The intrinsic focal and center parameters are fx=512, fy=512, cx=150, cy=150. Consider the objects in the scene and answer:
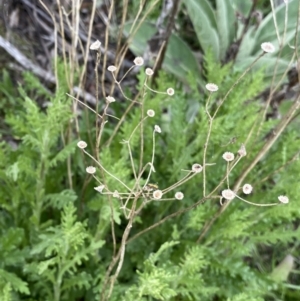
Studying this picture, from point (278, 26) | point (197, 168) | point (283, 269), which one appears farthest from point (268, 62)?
point (197, 168)

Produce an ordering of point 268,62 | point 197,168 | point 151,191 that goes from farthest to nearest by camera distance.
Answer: point 268,62 < point 151,191 < point 197,168

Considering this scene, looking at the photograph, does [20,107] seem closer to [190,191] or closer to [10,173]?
[10,173]

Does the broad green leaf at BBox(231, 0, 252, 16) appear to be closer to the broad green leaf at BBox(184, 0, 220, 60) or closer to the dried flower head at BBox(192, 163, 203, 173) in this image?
the broad green leaf at BBox(184, 0, 220, 60)

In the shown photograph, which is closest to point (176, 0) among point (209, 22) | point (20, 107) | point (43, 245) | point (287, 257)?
point (209, 22)

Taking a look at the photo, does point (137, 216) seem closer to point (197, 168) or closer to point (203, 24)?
point (197, 168)

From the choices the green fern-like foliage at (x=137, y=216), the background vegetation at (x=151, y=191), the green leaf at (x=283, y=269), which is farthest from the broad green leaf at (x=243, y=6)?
the green leaf at (x=283, y=269)
